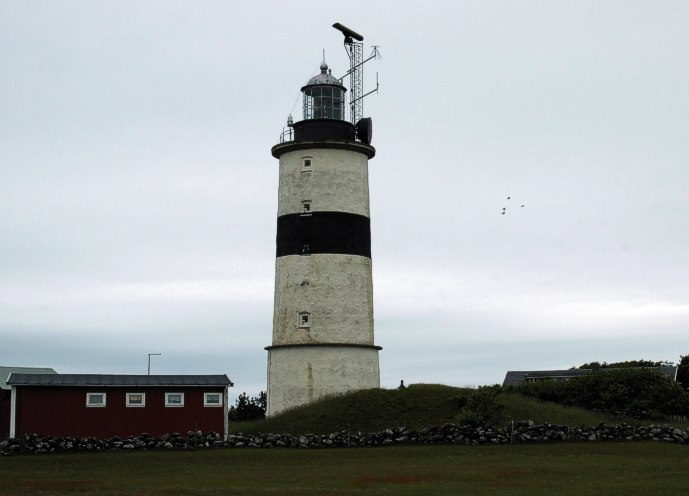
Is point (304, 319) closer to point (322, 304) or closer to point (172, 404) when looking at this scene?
point (322, 304)

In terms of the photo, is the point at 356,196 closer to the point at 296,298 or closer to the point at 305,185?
the point at 305,185

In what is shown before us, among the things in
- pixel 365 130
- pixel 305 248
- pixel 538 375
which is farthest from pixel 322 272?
pixel 538 375

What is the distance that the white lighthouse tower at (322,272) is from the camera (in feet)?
135

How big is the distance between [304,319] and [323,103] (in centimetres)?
915

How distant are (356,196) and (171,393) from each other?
11.3 meters

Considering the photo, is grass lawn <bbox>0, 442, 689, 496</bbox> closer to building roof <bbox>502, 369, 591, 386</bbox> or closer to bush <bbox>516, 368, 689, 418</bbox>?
bush <bbox>516, 368, 689, 418</bbox>

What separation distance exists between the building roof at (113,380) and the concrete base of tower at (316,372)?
481 centimetres

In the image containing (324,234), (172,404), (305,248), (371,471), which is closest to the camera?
(371,471)

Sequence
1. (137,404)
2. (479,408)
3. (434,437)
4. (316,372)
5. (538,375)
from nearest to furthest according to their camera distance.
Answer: (434,437) < (137,404) < (479,408) < (316,372) < (538,375)

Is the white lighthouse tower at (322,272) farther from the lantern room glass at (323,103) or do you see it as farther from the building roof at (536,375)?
the building roof at (536,375)

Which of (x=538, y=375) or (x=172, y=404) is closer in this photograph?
(x=172, y=404)

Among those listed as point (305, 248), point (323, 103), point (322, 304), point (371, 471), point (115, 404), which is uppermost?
point (323, 103)

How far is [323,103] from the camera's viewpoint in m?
43.7

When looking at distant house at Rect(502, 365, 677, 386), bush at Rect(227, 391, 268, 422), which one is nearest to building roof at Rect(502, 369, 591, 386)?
distant house at Rect(502, 365, 677, 386)
